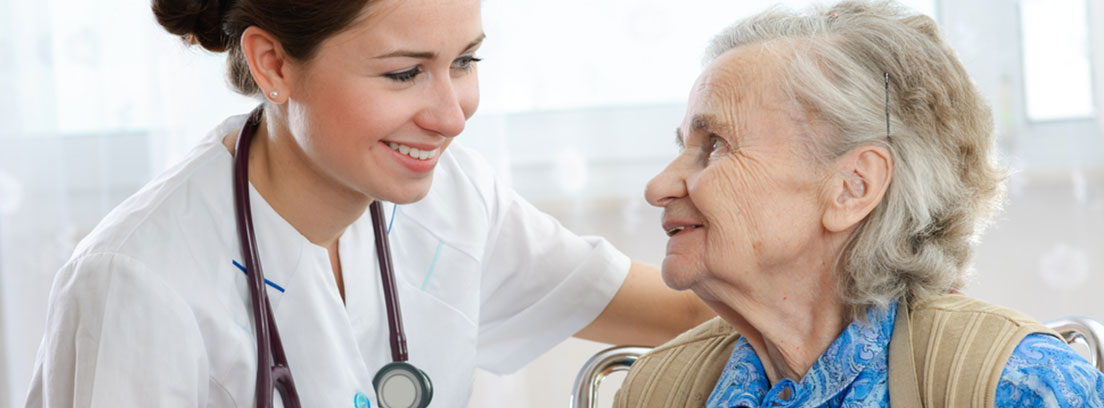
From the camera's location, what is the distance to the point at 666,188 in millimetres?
1122

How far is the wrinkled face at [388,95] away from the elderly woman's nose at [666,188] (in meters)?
0.25

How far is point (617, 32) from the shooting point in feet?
6.81

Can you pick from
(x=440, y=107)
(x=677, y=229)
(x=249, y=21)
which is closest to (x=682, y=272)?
(x=677, y=229)

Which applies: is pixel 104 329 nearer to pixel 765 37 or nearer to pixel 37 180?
pixel 765 37

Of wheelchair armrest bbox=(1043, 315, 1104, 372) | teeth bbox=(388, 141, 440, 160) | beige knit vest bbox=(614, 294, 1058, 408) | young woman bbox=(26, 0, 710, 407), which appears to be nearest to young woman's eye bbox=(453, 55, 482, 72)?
young woman bbox=(26, 0, 710, 407)

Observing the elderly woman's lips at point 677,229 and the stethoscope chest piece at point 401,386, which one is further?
the stethoscope chest piece at point 401,386

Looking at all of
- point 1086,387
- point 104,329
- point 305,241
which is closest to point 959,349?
point 1086,387

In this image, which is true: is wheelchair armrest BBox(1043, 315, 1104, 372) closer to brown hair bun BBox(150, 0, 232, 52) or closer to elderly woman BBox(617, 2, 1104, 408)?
elderly woman BBox(617, 2, 1104, 408)

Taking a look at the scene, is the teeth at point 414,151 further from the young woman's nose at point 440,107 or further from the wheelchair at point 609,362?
the wheelchair at point 609,362

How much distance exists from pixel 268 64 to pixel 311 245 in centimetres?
25

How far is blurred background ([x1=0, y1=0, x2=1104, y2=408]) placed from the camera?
6.73 ft

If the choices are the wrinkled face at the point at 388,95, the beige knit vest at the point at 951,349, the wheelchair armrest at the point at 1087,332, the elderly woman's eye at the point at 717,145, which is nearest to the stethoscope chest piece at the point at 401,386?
the wrinkled face at the point at 388,95

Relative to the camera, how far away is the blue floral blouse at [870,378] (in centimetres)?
94

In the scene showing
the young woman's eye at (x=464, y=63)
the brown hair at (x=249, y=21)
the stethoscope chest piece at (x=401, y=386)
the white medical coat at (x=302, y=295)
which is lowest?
the stethoscope chest piece at (x=401, y=386)
